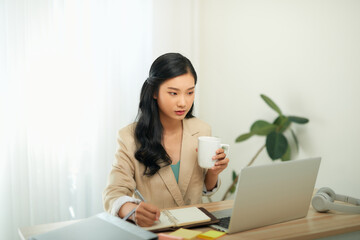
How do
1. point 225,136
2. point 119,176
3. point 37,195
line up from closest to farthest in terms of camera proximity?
point 119,176 < point 37,195 < point 225,136

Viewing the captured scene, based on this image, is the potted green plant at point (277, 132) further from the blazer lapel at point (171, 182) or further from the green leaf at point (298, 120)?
the blazer lapel at point (171, 182)

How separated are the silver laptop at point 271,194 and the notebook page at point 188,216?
0.07 m

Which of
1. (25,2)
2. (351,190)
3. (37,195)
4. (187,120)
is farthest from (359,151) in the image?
(25,2)

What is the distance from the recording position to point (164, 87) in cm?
165

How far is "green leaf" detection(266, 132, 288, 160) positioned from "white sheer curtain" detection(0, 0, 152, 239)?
3.37 feet

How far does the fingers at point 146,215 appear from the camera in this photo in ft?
3.99

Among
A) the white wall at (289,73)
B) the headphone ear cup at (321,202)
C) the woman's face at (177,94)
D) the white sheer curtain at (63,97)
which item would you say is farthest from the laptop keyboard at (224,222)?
the white sheer curtain at (63,97)

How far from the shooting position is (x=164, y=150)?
1.75 m

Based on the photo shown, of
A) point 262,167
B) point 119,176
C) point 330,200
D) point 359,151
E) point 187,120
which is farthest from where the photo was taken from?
point 359,151

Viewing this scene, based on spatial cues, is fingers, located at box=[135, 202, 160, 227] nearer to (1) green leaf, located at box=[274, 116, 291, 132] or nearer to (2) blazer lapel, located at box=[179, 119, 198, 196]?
(2) blazer lapel, located at box=[179, 119, 198, 196]

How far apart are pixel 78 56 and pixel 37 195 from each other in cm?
97

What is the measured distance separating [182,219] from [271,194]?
0.33 meters

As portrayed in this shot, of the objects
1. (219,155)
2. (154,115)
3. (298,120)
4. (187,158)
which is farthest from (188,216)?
Result: (298,120)

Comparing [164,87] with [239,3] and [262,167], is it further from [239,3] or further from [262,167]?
[239,3]
